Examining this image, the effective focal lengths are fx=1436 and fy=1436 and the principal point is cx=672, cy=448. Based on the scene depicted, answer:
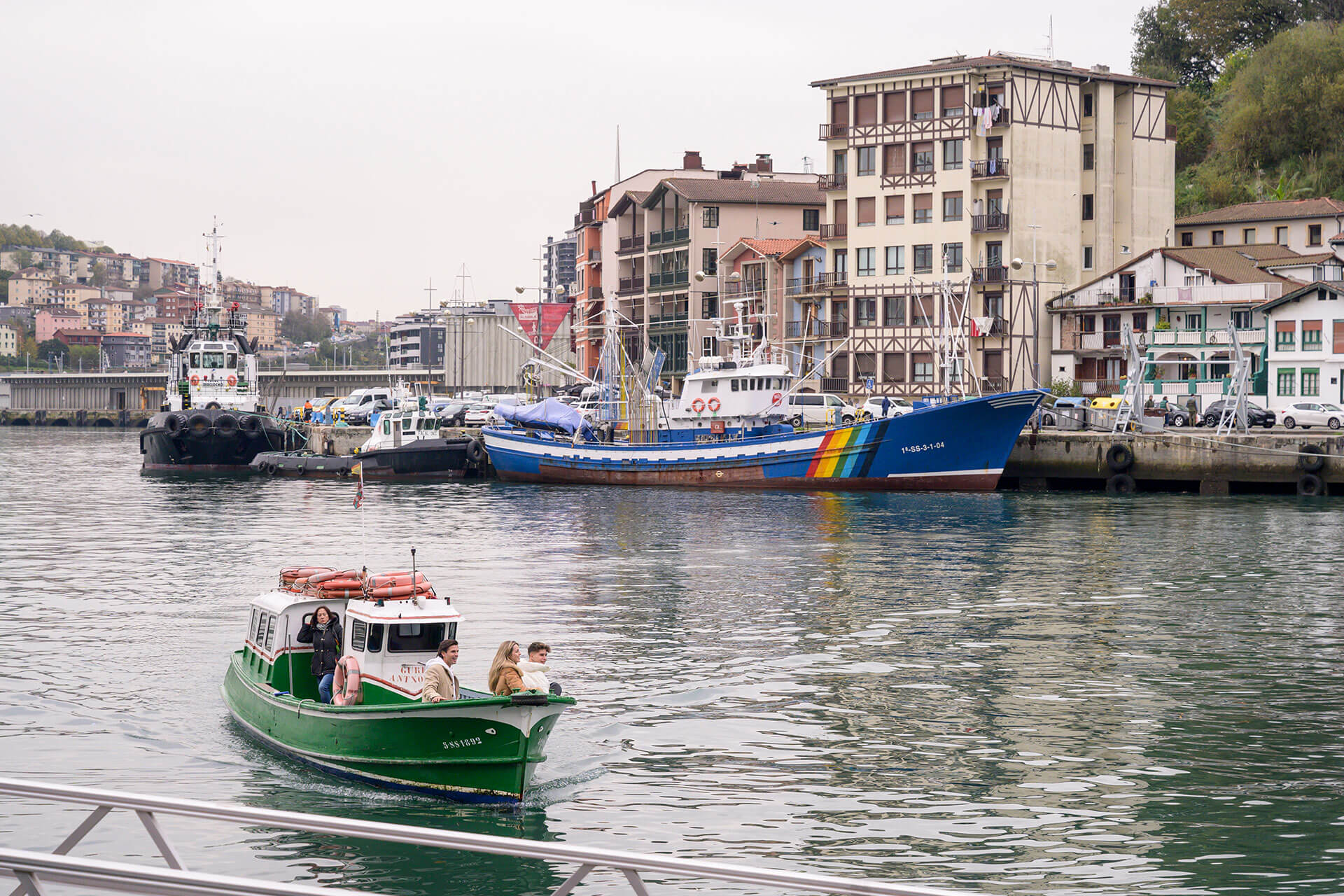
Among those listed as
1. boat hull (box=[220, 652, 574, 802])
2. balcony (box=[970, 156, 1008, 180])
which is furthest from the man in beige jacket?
balcony (box=[970, 156, 1008, 180])

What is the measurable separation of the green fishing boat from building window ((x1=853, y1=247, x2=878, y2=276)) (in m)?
73.6

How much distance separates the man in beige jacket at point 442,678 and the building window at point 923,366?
72.3 m

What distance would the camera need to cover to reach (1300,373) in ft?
241

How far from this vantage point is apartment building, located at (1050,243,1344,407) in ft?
253

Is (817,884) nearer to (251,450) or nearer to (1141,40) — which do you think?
(251,450)

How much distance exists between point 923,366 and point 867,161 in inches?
545

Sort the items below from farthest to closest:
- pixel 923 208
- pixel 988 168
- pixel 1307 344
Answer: pixel 923 208, pixel 988 168, pixel 1307 344

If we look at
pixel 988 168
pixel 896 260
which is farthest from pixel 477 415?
pixel 988 168

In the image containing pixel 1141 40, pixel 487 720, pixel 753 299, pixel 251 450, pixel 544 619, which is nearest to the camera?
pixel 487 720

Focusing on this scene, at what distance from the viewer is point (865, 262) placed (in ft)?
299

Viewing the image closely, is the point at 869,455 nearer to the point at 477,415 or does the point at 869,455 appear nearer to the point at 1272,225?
the point at 477,415

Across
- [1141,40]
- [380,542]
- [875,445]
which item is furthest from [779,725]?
[1141,40]

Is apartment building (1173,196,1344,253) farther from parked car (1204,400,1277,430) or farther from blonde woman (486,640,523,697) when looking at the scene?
blonde woman (486,640,523,697)

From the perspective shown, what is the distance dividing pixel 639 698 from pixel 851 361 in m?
71.2
